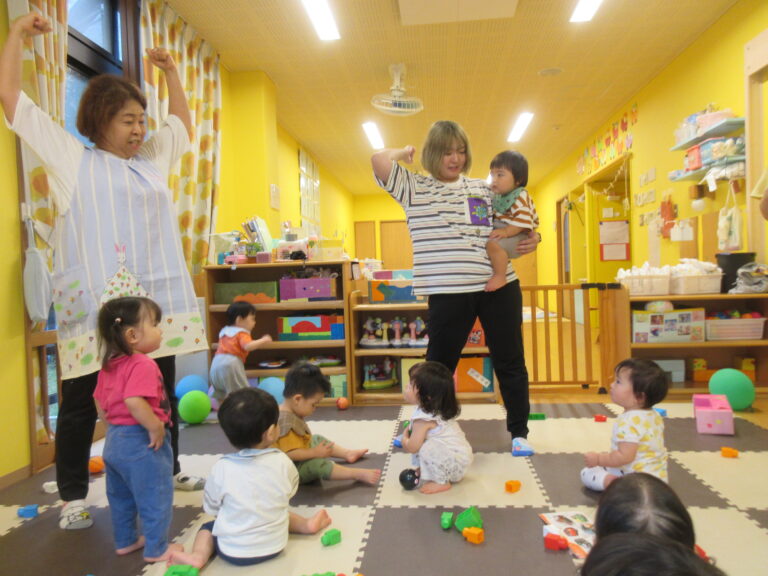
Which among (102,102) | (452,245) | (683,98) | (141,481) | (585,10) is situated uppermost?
(585,10)

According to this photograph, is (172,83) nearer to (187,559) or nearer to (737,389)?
(187,559)

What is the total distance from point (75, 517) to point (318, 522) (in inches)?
33.7

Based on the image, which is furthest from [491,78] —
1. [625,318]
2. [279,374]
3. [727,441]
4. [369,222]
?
[369,222]

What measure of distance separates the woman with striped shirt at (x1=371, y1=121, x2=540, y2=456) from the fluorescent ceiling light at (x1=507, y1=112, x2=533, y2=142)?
4.81m

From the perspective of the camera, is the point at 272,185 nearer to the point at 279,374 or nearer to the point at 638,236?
the point at 279,374

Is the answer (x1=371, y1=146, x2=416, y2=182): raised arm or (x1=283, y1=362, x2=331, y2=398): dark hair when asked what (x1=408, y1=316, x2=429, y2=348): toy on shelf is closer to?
(x1=283, y1=362, x2=331, y2=398): dark hair

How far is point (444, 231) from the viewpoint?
2.17m

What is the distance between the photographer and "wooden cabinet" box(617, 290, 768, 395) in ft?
11.6

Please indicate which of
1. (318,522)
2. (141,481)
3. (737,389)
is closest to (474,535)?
(318,522)

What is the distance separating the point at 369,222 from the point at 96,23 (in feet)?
30.3

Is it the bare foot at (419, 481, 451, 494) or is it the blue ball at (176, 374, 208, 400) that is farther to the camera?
the blue ball at (176, 374, 208, 400)

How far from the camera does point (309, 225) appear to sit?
7.51 metres

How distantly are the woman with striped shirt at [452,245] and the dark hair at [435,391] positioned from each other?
→ 233 millimetres

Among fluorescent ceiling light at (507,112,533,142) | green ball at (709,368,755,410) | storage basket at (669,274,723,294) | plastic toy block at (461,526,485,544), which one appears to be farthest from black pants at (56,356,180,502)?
fluorescent ceiling light at (507,112,533,142)
